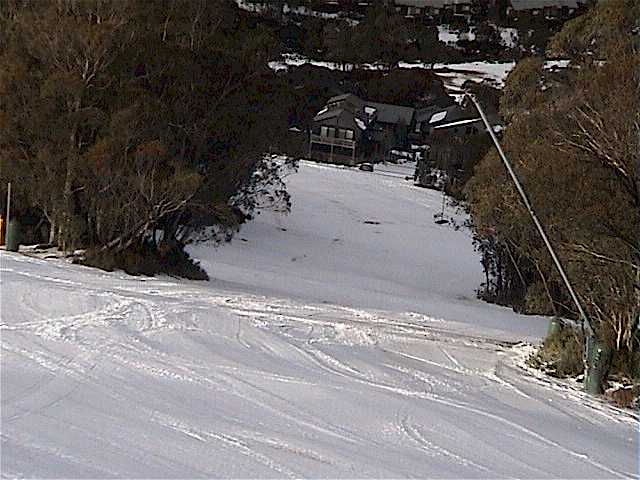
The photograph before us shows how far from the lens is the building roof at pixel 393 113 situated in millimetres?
73562

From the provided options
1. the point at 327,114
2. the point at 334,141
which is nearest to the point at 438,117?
the point at 334,141

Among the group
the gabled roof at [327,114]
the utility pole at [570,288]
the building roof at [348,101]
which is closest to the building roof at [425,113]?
the building roof at [348,101]

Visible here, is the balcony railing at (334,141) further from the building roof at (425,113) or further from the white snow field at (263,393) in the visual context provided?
the white snow field at (263,393)

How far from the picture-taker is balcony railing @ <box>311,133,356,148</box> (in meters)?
65.4

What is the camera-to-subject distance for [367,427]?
7645 mm

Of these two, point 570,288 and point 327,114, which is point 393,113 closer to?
point 327,114

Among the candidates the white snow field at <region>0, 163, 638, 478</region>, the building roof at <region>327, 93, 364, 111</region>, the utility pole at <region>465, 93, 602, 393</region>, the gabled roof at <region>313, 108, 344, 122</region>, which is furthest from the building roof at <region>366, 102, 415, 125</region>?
the utility pole at <region>465, 93, 602, 393</region>

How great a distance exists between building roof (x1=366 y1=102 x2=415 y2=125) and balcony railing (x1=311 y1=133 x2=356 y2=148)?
7.84 meters

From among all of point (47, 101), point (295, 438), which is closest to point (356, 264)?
point (47, 101)

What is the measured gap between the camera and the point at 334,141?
65500mm

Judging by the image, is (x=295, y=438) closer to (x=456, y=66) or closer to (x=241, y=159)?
(x=241, y=159)

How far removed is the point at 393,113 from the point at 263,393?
67.8 meters

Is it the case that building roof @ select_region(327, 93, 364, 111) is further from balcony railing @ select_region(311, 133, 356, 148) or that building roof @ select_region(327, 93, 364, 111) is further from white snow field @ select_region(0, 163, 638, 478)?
white snow field @ select_region(0, 163, 638, 478)

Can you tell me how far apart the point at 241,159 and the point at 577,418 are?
13.4m
